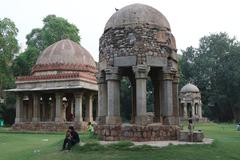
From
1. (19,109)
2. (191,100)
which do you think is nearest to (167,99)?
(19,109)

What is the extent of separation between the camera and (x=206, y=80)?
5428cm

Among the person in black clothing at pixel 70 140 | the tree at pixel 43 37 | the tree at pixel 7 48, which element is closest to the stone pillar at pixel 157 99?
the person in black clothing at pixel 70 140

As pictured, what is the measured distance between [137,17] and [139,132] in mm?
4274

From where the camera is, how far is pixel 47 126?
27781 millimetres

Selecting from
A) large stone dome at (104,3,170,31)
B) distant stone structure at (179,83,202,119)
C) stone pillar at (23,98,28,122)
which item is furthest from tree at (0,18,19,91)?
large stone dome at (104,3,170,31)

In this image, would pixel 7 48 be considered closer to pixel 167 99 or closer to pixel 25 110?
pixel 25 110

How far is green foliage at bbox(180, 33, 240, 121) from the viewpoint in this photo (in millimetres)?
50062

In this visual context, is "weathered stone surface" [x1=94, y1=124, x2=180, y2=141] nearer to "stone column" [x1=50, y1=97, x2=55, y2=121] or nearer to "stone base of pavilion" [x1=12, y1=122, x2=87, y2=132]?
"stone base of pavilion" [x1=12, y1=122, x2=87, y2=132]

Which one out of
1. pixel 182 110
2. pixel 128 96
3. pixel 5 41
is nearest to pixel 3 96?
pixel 5 41

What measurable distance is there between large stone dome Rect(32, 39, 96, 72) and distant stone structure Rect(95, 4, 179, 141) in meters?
17.2

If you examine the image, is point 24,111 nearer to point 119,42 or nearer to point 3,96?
point 3,96

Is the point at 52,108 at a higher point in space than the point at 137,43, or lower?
lower

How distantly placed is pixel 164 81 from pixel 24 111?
2160 cm

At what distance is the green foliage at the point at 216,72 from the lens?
164 ft
